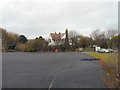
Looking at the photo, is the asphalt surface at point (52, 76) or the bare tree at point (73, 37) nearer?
the asphalt surface at point (52, 76)

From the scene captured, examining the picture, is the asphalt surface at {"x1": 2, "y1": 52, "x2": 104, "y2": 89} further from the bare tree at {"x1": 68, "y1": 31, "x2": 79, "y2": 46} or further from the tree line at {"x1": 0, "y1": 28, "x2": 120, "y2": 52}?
the bare tree at {"x1": 68, "y1": 31, "x2": 79, "y2": 46}

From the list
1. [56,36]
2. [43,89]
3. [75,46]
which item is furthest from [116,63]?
[56,36]

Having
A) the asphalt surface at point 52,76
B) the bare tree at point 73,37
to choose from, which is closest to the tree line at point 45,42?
Result: the bare tree at point 73,37

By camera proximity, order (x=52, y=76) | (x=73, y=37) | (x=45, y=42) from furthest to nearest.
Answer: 1. (x=73, y=37)
2. (x=45, y=42)
3. (x=52, y=76)

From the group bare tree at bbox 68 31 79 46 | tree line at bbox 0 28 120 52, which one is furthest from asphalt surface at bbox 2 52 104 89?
bare tree at bbox 68 31 79 46

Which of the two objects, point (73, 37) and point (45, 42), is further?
→ point (73, 37)

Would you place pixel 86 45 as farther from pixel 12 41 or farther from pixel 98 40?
pixel 12 41

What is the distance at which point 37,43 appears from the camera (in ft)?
229

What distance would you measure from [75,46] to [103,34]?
1158 cm

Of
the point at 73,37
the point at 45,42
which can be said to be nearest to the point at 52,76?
the point at 45,42

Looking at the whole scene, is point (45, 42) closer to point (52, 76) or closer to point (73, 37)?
point (73, 37)

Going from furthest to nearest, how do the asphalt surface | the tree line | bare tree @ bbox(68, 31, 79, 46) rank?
bare tree @ bbox(68, 31, 79, 46)
the tree line
the asphalt surface

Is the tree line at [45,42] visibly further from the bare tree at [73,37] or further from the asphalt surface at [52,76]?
the asphalt surface at [52,76]

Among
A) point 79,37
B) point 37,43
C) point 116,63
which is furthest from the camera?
point 79,37
